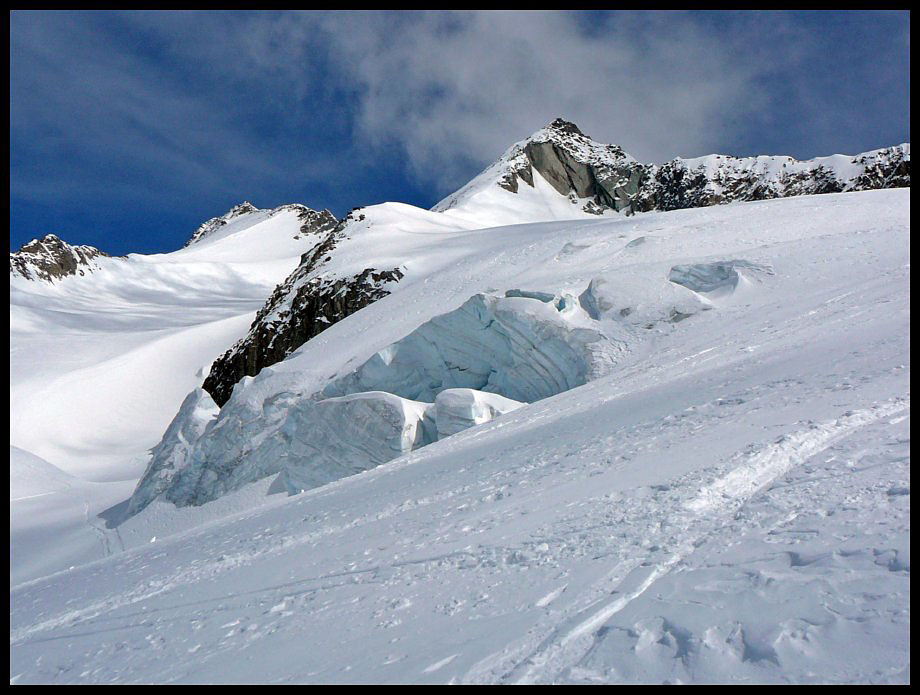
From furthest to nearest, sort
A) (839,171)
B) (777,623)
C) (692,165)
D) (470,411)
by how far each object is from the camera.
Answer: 1. (692,165)
2. (839,171)
3. (470,411)
4. (777,623)

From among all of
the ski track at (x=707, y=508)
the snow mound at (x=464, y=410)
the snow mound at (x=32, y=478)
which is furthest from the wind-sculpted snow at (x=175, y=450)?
the ski track at (x=707, y=508)

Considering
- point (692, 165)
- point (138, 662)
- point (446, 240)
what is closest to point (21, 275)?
point (446, 240)

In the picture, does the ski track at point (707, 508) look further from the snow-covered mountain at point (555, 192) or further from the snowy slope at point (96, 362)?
the snow-covered mountain at point (555, 192)

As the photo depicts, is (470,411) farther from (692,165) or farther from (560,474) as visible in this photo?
(692,165)

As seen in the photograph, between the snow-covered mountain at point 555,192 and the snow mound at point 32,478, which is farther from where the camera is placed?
the snow-covered mountain at point 555,192

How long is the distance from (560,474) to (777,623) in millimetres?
3287

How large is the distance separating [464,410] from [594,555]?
776 cm

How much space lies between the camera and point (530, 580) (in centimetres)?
407

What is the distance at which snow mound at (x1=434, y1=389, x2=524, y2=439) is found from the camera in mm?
11828

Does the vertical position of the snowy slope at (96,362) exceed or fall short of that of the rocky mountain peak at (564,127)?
it falls short

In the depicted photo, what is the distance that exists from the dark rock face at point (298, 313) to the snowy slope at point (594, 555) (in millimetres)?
19824

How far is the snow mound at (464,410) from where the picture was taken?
11.8 meters

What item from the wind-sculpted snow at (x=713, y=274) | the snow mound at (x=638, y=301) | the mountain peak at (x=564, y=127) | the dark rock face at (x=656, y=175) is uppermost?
the mountain peak at (x=564, y=127)

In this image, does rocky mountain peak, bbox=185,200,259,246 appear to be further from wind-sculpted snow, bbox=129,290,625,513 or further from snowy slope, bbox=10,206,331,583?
wind-sculpted snow, bbox=129,290,625,513
